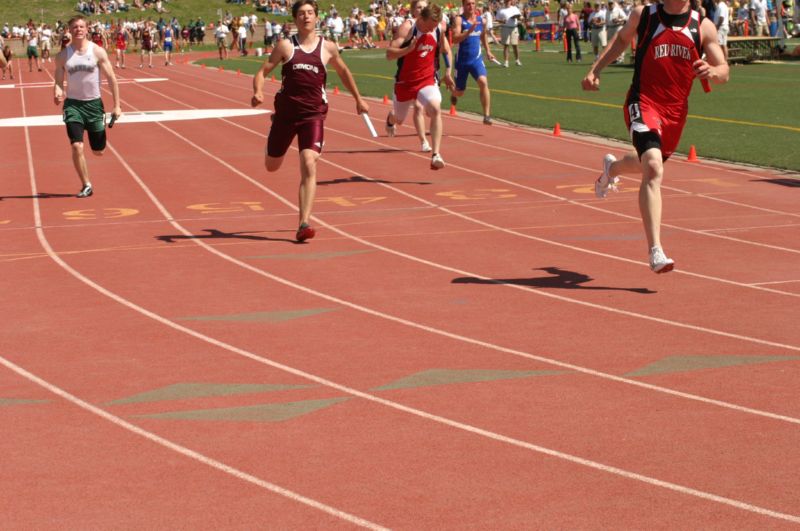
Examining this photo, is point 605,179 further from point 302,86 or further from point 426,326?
point 426,326

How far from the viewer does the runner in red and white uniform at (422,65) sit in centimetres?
1634

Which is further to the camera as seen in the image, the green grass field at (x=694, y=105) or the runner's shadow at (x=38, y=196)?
the green grass field at (x=694, y=105)

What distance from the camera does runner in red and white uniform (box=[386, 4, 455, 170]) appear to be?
53.6 ft

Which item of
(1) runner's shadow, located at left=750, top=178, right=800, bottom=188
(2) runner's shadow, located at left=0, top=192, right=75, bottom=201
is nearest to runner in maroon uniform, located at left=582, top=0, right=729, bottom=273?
(1) runner's shadow, located at left=750, top=178, right=800, bottom=188

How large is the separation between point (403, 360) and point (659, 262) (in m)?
2.58

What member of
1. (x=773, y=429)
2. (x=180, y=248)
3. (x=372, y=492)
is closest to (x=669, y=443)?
(x=773, y=429)

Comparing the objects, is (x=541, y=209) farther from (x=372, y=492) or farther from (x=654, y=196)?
(x=372, y=492)

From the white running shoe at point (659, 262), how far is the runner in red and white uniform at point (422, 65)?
676cm

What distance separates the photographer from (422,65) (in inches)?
660

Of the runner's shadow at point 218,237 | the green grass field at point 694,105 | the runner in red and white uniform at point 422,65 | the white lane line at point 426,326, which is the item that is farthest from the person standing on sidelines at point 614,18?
the runner's shadow at point 218,237

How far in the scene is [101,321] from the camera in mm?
8984

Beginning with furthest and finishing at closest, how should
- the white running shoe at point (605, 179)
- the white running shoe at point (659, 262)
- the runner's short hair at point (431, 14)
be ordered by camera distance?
the runner's short hair at point (431, 14) → the white running shoe at point (605, 179) → the white running shoe at point (659, 262)

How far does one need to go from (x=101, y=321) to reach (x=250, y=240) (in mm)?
3389

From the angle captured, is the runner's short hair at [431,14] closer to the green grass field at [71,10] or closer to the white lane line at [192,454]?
the white lane line at [192,454]
